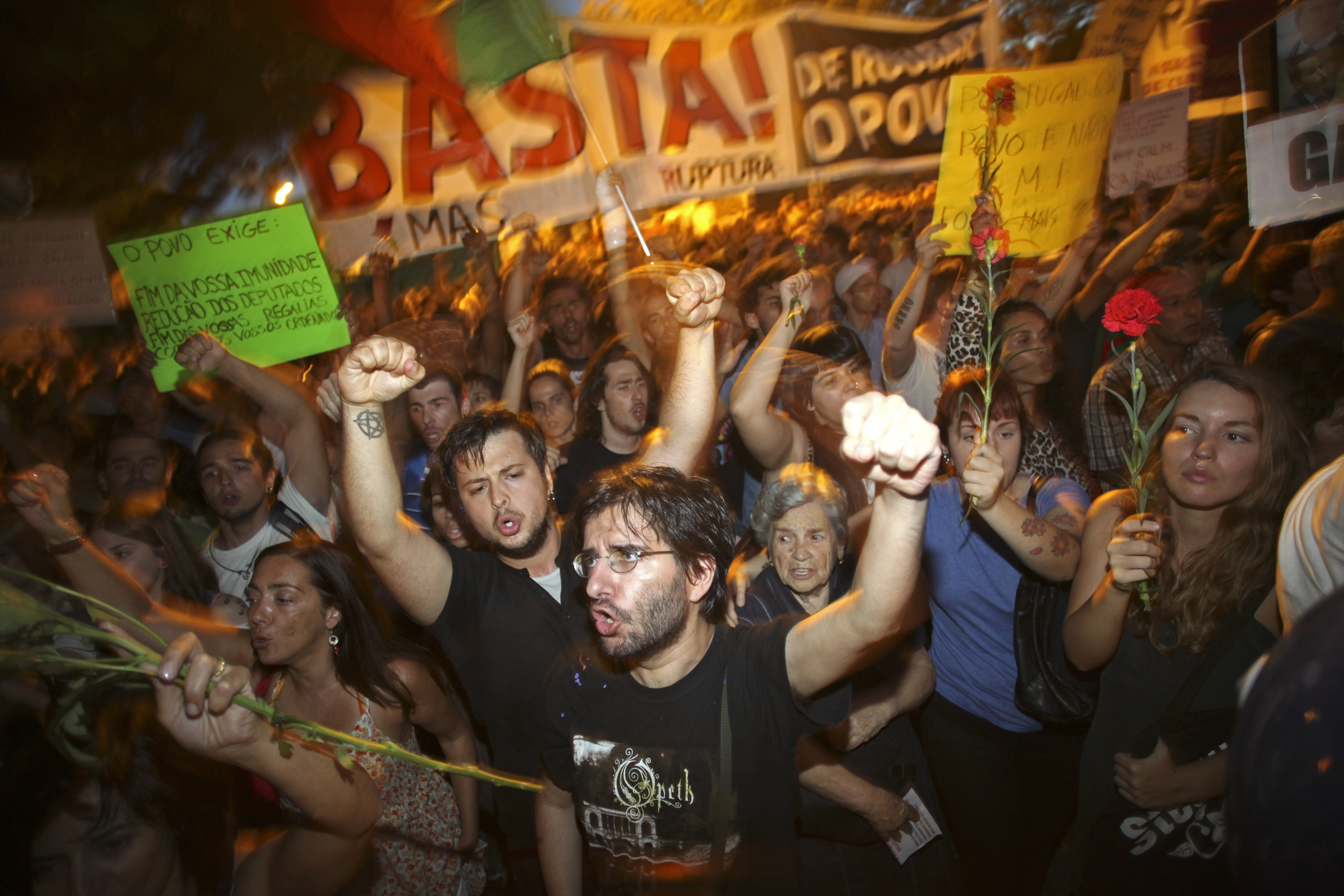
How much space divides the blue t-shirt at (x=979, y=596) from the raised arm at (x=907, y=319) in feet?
4.71

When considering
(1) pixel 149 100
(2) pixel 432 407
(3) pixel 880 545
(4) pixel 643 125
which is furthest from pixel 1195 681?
(1) pixel 149 100

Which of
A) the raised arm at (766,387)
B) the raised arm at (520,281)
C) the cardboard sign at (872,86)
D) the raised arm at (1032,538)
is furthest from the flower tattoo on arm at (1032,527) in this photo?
the cardboard sign at (872,86)

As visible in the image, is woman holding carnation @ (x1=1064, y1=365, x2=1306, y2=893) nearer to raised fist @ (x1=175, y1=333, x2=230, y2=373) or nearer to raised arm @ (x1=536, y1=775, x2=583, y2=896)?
raised arm @ (x1=536, y1=775, x2=583, y2=896)

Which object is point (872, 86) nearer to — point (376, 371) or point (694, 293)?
point (694, 293)

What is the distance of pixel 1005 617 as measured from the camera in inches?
114

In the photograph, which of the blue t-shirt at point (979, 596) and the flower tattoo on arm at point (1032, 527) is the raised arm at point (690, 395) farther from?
the flower tattoo on arm at point (1032, 527)

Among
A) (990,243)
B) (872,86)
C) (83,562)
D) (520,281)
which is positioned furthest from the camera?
(872,86)

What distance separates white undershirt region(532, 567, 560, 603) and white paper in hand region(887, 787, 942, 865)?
4.27ft

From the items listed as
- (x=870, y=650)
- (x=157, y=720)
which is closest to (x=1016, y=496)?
(x=870, y=650)

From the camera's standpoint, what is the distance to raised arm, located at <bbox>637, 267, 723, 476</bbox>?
2676 millimetres

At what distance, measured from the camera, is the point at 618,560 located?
1.98m

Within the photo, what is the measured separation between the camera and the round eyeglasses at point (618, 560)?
197cm

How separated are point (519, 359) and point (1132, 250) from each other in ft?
12.1

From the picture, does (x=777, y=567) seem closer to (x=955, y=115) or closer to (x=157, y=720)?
(x=157, y=720)
